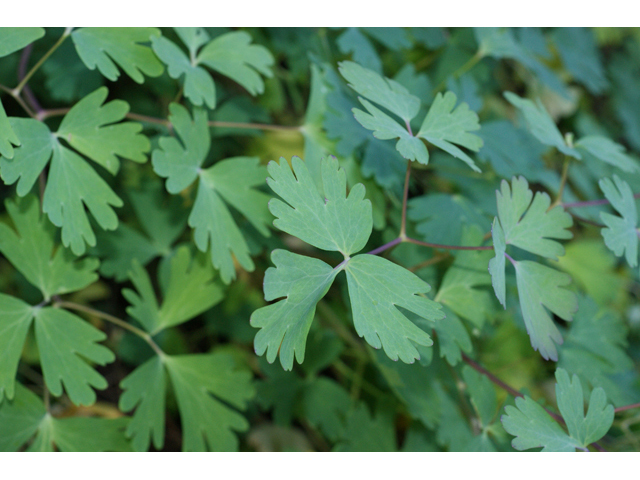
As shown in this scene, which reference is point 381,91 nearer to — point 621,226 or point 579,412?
point 621,226

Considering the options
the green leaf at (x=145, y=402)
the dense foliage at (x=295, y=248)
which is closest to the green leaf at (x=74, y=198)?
the dense foliage at (x=295, y=248)

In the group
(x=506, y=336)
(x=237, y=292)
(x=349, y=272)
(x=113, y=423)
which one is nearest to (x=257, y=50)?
(x=349, y=272)

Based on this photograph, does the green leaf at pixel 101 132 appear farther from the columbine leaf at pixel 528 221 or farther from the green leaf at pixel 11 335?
the columbine leaf at pixel 528 221

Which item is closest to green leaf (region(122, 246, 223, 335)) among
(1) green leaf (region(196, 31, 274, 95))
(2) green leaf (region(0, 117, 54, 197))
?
(2) green leaf (region(0, 117, 54, 197))

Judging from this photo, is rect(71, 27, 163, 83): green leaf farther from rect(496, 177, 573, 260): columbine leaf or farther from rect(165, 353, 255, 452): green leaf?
rect(496, 177, 573, 260): columbine leaf

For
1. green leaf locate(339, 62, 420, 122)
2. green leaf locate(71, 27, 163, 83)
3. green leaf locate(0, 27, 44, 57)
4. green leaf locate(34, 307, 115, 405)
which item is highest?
green leaf locate(0, 27, 44, 57)

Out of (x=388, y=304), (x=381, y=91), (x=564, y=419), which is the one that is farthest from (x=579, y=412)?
(x=381, y=91)

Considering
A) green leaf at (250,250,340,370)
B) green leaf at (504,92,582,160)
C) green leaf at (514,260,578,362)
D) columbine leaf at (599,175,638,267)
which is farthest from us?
green leaf at (504,92,582,160)

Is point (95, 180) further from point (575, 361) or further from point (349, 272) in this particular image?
point (575, 361)

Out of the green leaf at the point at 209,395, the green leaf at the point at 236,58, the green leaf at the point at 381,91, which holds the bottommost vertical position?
the green leaf at the point at 209,395
